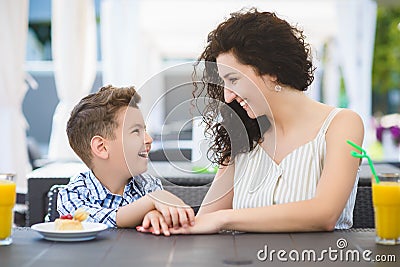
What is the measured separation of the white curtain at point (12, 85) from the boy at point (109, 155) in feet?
8.94

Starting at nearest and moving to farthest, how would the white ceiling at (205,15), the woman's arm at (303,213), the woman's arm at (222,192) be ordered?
1. the woman's arm at (303,213)
2. the woman's arm at (222,192)
3. the white ceiling at (205,15)

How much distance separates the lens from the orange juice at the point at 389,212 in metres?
1.58

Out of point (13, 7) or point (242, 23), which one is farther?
point (13, 7)

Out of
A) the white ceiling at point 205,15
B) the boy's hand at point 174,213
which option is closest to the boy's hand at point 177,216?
the boy's hand at point 174,213

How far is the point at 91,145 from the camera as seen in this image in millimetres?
2000

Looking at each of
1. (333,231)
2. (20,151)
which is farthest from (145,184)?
(20,151)

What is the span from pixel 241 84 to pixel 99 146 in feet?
1.36

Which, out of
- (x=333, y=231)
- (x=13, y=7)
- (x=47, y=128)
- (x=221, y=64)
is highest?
(x=13, y=7)

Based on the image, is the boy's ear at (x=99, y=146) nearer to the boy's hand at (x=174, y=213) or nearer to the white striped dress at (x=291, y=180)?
the boy's hand at (x=174, y=213)

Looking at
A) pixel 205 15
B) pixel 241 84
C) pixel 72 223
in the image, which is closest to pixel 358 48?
pixel 205 15

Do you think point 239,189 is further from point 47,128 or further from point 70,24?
point 47,128

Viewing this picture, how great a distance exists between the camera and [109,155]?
200 cm

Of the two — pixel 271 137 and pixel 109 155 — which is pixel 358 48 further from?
pixel 109 155

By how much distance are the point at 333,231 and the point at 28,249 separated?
0.67 metres
